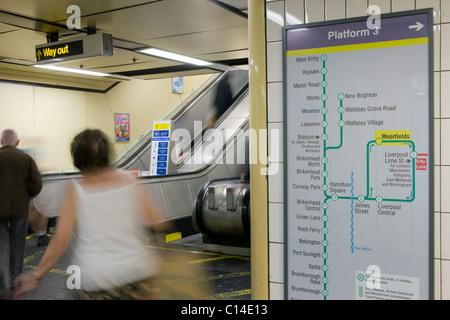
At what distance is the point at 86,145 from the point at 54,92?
10.1 m

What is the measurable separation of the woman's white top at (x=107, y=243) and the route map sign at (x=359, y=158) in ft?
3.10

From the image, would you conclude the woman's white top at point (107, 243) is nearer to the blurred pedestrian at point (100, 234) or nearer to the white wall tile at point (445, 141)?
the blurred pedestrian at point (100, 234)

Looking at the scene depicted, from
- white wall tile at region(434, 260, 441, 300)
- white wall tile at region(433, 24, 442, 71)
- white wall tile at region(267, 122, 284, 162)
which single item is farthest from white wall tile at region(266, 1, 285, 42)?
white wall tile at region(434, 260, 441, 300)

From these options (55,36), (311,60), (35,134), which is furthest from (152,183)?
(311,60)

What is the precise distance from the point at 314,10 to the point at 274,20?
25cm

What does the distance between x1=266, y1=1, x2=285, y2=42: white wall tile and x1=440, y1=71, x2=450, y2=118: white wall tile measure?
0.96 meters

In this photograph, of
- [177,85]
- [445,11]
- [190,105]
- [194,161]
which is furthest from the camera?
[177,85]

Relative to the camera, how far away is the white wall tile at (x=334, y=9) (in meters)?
2.56

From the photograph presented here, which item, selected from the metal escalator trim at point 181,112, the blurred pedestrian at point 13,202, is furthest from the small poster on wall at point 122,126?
the blurred pedestrian at point 13,202

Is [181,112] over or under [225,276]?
over

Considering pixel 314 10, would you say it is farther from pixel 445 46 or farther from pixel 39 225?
pixel 39 225

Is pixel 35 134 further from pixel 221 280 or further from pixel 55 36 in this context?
pixel 221 280

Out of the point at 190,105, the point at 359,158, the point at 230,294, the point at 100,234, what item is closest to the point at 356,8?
the point at 359,158

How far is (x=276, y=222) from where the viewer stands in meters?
2.80
